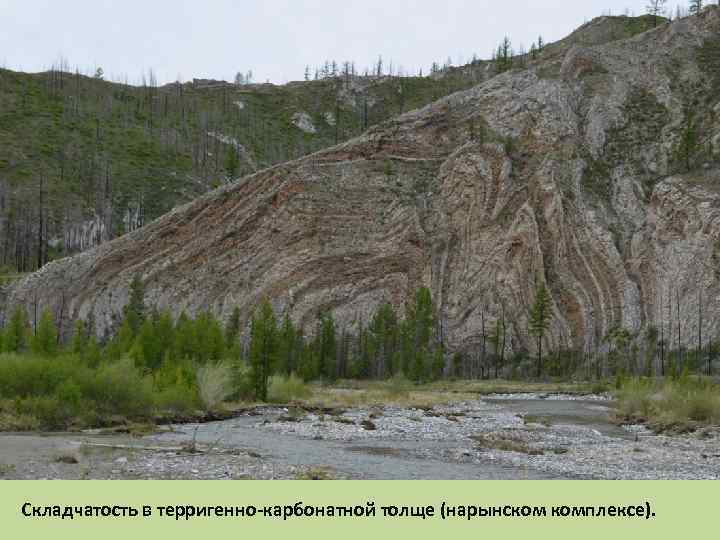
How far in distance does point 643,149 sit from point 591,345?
25.2 meters

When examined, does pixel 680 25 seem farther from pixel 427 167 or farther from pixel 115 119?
pixel 115 119

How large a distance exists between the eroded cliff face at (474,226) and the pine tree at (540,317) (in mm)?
1805

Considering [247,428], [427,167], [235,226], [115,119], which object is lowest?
[247,428]

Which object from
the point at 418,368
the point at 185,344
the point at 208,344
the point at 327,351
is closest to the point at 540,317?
the point at 418,368

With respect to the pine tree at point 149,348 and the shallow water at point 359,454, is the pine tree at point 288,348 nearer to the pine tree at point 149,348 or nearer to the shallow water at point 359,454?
the pine tree at point 149,348

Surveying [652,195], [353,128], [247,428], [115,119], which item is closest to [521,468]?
[247,428]

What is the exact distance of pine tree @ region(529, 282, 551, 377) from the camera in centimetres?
7144

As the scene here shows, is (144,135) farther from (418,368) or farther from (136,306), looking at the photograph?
(418,368)

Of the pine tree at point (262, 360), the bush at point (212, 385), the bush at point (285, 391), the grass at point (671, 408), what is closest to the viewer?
the grass at point (671, 408)

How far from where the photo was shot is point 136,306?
237 feet

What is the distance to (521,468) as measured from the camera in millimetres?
19906

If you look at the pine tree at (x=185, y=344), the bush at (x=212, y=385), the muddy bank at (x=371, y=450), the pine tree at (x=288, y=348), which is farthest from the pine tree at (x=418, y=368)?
the bush at (x=212, y=385)

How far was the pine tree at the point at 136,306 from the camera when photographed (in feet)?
218

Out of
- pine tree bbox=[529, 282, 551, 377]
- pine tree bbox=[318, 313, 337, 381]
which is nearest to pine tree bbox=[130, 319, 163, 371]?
pine tree bbox=[318, 313, 337, 381]
